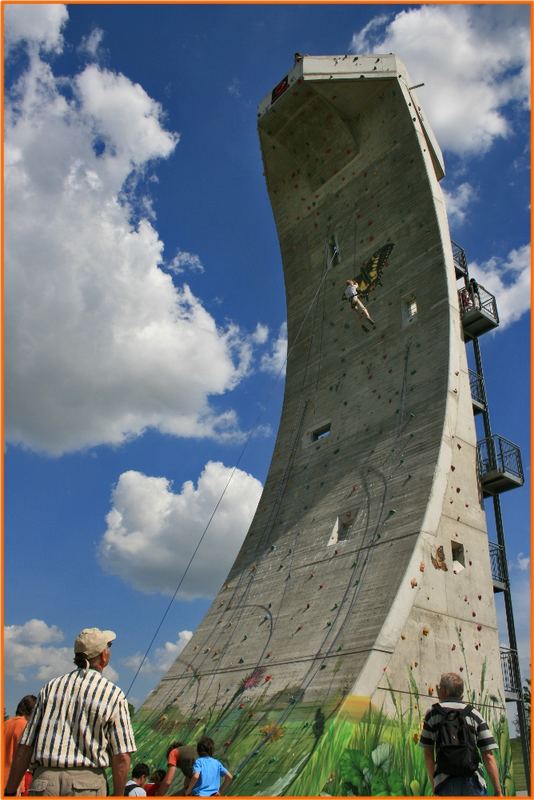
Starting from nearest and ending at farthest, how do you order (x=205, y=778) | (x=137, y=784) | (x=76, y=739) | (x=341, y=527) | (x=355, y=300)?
1. (x=76, y=739)
2. (x=205, y=778)
3. (x=137, y=784)
4. (x=341, y=527)
5. (x=355, y=300)

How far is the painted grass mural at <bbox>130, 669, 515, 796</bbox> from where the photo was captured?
7.02 m

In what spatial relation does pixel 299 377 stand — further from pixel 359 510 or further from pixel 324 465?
pixel 359 510

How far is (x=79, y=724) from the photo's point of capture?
9.57 feet

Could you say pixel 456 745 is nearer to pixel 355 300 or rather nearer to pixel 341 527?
pixel 341 527

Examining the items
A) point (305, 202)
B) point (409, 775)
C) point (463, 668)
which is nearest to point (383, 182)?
point (305, 202)

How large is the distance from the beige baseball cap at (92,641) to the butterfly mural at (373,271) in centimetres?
1066

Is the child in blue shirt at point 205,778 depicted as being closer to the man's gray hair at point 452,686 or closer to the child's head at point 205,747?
→ the child's head at point 205,747

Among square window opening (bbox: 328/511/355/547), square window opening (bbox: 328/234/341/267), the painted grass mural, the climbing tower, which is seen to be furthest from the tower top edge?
the painted grass mural

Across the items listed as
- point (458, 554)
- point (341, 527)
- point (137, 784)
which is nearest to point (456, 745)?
point (137, 784)

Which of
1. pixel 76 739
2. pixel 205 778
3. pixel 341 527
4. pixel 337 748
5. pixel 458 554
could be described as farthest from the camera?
pixel 341 527

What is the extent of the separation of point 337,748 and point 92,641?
504cm

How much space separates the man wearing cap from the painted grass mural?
4735 millimetres

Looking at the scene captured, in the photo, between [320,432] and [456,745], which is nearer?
[456,745]

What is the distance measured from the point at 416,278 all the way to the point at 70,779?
10535mm
